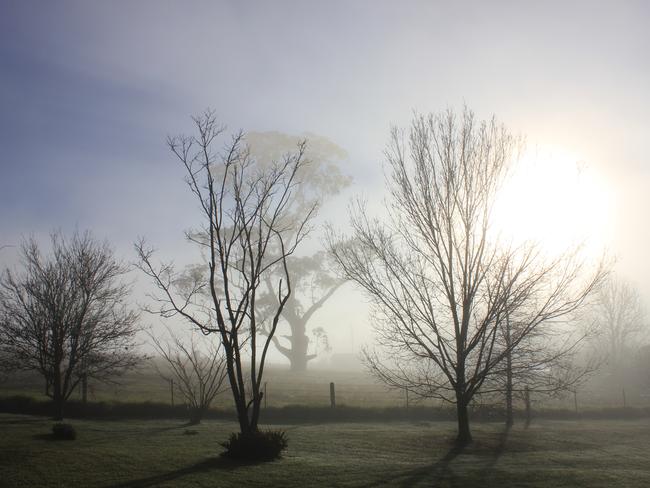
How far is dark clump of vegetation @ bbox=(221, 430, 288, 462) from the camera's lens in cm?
1160

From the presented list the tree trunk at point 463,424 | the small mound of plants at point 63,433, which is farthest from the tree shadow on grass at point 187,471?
the tree trunk at point 463,424

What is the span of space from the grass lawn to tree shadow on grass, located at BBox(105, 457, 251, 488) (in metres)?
0.02

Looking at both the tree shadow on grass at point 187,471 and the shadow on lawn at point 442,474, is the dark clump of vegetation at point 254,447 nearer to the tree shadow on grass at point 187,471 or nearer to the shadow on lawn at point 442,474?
the tree shadow on grass at point 187,471

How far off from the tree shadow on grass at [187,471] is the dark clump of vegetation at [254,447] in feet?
0.83

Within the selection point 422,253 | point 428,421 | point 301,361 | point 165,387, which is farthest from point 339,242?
point 301,361

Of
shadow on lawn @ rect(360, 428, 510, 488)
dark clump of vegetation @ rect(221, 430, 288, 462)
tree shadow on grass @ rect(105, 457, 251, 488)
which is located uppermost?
dark clump of vegetation @ rect(221, 430, 288, 462)

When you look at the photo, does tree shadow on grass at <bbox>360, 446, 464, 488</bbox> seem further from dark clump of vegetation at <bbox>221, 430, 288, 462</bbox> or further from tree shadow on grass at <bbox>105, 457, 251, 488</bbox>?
tree shadow on grass at <bbox>105, 457, 251, 488</bbox>

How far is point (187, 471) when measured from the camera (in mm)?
10242

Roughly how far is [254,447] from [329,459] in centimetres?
175

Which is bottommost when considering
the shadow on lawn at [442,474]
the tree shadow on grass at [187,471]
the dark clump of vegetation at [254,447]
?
the shadow on lawn at [442,474]

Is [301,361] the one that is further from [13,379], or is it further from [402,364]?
[402,364]

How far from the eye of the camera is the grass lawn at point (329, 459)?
9.71 meters

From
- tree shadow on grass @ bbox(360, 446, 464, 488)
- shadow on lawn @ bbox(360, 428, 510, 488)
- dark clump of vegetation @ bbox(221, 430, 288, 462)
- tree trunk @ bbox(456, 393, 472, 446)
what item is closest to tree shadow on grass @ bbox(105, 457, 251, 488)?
dark clump of vegetation @ bbox(221, 430, 288, 462)

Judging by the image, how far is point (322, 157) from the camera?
1821 inches
